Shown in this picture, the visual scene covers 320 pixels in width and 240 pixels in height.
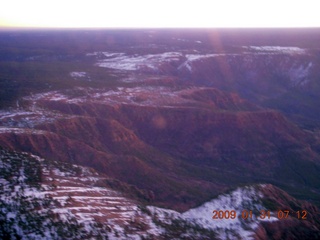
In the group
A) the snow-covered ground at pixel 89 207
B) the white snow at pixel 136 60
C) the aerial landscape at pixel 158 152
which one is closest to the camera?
the snow-covered ground at pixel 89 207

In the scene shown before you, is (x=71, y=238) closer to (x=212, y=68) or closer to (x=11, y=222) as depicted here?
(x=11, y=222)

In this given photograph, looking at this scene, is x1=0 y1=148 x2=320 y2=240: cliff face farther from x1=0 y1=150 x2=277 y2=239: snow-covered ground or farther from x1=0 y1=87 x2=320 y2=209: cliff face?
x1=0 y1=87 x2=320 y2=209: cliff face

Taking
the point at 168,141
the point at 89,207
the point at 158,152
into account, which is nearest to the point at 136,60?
the point at 168,141

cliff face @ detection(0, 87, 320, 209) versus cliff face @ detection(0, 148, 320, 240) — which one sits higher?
cliff face @ detection(0, 148, 320, 240)

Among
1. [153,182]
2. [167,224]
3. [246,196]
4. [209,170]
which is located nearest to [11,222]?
[167,224]
